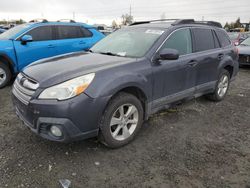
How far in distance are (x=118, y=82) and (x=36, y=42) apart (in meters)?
4.39

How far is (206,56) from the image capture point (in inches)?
182

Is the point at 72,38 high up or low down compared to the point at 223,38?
down

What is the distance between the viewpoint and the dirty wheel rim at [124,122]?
3279 millimetres

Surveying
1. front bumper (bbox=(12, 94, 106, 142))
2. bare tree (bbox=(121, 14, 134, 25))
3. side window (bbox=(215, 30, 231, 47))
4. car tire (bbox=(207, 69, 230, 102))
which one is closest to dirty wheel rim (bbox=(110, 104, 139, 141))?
front bumper (bbox=(12, 94, 106, 142))

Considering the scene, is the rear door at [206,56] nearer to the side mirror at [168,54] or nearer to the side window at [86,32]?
the side mirror at [168,54]

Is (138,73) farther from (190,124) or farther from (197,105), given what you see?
(197,105)

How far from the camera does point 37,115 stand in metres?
2.87

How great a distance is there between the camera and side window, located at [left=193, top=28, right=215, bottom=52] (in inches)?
178

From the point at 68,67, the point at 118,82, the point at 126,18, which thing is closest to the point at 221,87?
the point at 118,82

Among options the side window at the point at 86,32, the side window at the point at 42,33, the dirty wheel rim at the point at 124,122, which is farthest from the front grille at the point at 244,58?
the dirty wheel rim at the point at 124,122

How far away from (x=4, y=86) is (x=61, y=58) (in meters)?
3.21

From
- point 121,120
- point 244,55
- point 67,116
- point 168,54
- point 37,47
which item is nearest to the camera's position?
point 67,116

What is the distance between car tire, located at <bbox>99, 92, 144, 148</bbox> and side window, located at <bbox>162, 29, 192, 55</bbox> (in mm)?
1097

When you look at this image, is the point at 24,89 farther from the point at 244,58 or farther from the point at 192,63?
the point at 244,58
